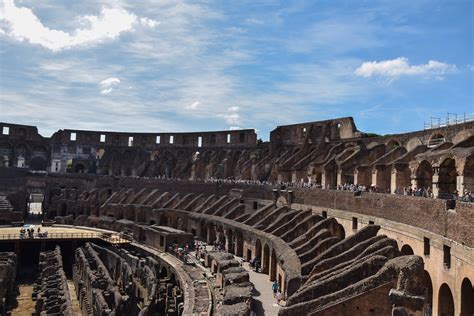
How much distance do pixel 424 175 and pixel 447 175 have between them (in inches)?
114

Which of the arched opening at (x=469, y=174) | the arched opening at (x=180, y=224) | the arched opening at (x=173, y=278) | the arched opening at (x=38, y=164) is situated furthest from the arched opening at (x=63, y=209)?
the arched opening at (x=469, y=174)

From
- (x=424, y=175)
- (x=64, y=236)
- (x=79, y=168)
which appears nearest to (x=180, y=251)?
(x=64, y=236)

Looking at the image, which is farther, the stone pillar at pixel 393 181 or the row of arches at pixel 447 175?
the stone pillar at pixel 393 181

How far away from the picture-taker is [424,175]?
24.5 metres

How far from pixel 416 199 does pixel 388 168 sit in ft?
36.3

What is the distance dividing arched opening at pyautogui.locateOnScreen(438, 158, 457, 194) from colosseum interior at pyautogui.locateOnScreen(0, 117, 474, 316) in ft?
0.21

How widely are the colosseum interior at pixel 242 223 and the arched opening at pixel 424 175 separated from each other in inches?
2.9

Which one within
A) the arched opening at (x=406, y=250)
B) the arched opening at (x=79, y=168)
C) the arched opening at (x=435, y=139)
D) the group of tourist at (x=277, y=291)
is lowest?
the group of tourist at (x=277, y=291)

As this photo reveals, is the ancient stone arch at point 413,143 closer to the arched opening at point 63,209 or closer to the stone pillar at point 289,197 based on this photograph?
the stone pillar at point 289,197

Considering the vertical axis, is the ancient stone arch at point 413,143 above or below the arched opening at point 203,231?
above

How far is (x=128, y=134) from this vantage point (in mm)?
62562

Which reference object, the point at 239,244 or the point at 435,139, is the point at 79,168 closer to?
the point at 239,244

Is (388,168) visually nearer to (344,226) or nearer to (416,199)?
(344,226)

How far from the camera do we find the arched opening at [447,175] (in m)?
21.5
